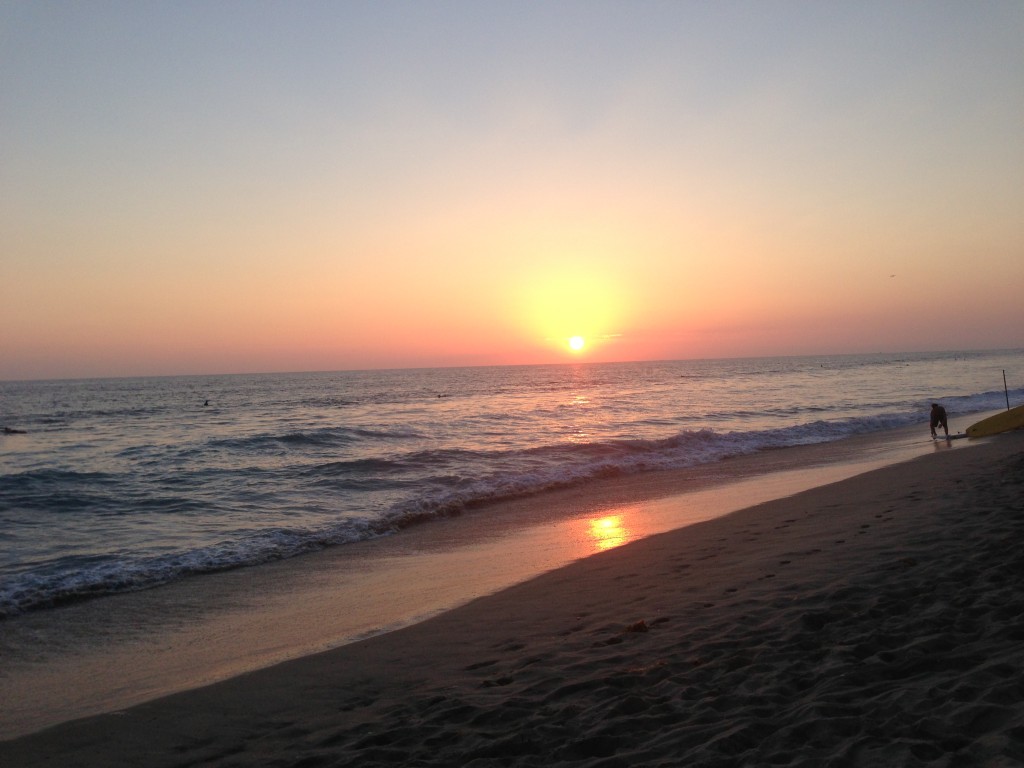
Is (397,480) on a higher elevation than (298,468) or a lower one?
lower

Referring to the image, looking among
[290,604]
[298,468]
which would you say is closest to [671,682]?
[290,604]

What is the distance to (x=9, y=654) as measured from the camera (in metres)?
6.89

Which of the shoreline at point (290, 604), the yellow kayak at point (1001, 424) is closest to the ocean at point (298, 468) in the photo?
Result: the shoreline at point (290, 604)

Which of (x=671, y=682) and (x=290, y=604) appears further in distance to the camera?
(x=290, y=604)

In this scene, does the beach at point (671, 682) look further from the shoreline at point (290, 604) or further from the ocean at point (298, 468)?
the ocean at point (298, 468)

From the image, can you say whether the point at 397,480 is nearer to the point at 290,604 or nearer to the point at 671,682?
the point at 290,604

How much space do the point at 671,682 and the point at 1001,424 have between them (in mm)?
20096

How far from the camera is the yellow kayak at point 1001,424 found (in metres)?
19.6

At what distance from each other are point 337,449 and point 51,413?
40.2m

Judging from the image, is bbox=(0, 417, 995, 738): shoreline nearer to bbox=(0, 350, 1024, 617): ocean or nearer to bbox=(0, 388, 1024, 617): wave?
bbox=(0, 388, 1024, 617): wave

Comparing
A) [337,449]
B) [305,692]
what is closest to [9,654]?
[305,692]

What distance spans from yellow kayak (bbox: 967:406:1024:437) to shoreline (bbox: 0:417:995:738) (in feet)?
31.7

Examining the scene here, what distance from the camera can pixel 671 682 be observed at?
4.61m

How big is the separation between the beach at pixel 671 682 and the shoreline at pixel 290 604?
0.46m
